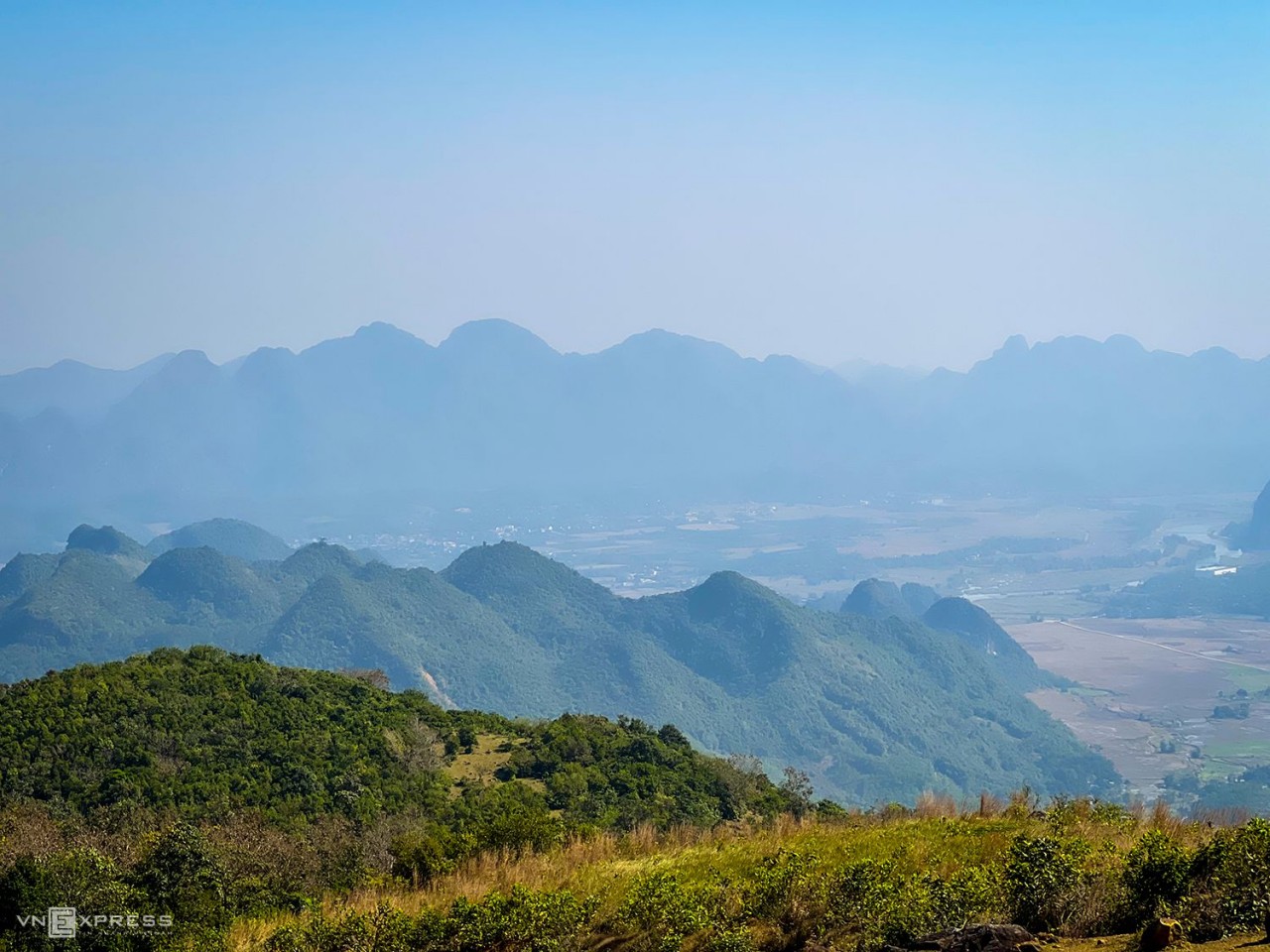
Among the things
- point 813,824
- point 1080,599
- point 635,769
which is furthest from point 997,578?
point 813,824

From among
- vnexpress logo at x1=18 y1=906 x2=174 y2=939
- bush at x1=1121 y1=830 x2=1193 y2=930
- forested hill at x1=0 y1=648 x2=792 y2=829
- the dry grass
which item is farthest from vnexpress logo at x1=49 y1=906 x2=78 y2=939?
forested hill at x1=0 y1=648 x2=792 y2=829

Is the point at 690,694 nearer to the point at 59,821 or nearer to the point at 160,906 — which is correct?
the point at 59,821

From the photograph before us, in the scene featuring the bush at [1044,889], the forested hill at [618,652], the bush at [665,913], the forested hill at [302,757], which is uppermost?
the bush at [1044,889]

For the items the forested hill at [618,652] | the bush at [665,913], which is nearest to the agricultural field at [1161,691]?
the forested hill at [618,652]

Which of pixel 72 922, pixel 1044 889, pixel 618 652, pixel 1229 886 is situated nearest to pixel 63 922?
pixel 72 922

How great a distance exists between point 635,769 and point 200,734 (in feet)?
42.7

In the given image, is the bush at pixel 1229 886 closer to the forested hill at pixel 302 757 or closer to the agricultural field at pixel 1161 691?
the forested hill at pixel 302 757

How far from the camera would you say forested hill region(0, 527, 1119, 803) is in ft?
289

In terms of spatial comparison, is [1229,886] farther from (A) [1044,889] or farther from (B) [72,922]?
(B) [72,922]

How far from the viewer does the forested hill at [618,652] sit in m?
87.9

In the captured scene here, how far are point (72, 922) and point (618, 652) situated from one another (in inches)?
3626

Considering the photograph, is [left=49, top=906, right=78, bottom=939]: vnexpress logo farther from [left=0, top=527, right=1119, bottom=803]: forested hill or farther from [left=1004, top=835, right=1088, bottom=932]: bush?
[left=0, top=527, right=1119, bottom=803]: forested hill

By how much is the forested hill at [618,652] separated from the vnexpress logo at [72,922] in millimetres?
69768

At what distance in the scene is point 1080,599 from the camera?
168m
